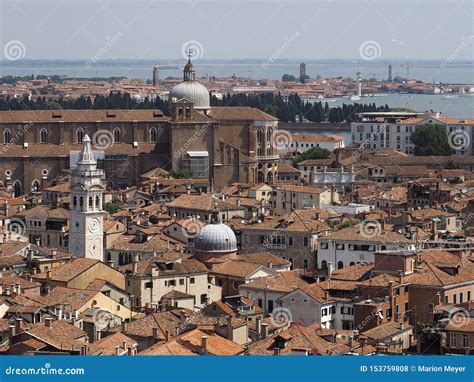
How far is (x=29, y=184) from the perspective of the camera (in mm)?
26328

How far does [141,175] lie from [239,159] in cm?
162

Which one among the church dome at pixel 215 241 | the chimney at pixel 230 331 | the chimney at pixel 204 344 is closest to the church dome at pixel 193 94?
the church dome at pixel 215 241

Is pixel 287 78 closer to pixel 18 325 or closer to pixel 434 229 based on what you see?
pixel 434 229

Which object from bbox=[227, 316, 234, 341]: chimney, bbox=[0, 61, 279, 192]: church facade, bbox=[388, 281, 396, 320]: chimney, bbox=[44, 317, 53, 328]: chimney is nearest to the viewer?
bbox=[44, 317, 53, 328]: chimney

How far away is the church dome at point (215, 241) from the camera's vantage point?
15.3m

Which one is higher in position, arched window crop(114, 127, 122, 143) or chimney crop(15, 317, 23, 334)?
arched window crop(114, 127, 122, 143)

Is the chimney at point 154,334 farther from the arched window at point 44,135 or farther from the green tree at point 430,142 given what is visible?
the green tree at point 430,142

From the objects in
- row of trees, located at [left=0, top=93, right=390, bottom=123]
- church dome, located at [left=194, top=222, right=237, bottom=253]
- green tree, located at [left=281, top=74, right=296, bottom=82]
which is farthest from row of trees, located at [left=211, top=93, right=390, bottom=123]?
green tree, located at [left=281, top=74, right=296, bottom=82]

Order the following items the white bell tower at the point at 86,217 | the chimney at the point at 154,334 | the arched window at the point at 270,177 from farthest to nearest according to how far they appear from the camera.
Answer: the arched window at the point at 270,177 < the white bell tower at the point at 86,217 < the chimney at the point at 154,334

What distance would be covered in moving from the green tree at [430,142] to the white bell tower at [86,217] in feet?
57.7

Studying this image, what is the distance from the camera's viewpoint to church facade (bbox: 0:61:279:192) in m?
26.6

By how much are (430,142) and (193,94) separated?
6.63 meters

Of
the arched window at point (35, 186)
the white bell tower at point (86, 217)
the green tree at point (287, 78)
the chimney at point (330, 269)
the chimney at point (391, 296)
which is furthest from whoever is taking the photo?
the green tree at point (287, 78)

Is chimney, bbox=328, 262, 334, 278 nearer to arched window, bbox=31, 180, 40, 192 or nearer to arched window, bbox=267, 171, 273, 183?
arched window, bbox=31, 180, 40, 192
